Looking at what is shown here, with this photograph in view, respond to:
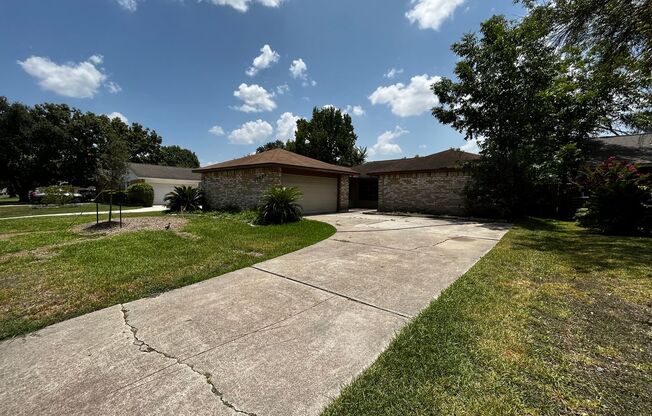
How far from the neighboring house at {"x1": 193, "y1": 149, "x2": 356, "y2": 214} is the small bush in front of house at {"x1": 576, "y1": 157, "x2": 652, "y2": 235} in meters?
10.8

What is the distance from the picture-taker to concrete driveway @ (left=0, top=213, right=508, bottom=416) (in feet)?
6.37

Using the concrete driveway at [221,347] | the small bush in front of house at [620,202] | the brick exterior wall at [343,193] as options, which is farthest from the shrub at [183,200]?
the small bush in front of house at [620,202]

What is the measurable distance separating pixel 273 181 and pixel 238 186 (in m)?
2.63

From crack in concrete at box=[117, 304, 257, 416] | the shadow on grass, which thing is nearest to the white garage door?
the shadow on grass

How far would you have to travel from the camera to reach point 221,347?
2.58m

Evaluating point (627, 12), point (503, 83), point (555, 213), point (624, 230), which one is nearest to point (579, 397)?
point (627, 12)

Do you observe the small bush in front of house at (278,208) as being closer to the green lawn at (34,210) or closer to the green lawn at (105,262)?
the green lawn at (105,262)

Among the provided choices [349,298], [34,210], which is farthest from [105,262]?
[34,210]

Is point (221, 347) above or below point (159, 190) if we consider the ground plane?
below

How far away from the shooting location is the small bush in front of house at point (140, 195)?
71.6 feet

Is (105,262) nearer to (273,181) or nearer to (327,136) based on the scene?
(273,181)

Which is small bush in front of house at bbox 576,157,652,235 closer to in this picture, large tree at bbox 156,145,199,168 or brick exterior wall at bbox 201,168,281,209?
brick exterior wall at bbox 201,168,281,209

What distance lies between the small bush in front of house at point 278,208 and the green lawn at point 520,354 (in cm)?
724

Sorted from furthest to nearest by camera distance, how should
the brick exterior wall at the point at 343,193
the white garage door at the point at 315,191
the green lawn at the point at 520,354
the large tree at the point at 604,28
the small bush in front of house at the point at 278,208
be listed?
the brick exterior wall at the point at 343,193
the white garage door at the point at 315,191
the small bush in front of house at the point at 278,208
the large tree at the point at 604,28
the green lawn at the point at 520,354
